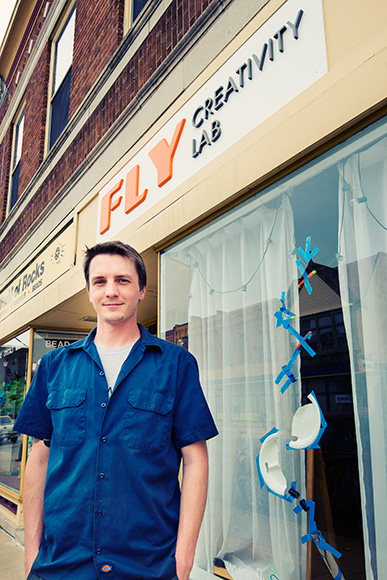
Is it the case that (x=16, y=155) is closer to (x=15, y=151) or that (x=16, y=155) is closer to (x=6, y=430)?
(x=15, y=151)

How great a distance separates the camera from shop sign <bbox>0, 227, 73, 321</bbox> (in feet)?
18.3

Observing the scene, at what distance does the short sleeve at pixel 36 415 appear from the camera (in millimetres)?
1765

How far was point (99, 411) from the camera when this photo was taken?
1620 mm

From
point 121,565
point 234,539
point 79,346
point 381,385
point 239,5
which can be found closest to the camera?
point 121,565

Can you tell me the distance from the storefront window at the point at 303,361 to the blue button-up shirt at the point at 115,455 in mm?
Answer: 788

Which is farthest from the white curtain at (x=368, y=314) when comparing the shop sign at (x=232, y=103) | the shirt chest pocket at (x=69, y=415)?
the shirt chest pocket at (x=69, y=415)

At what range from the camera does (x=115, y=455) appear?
61.2 inches

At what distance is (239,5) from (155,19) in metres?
1.39

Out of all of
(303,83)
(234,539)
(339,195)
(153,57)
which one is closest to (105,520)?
(234,539)

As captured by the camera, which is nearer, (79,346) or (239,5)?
(79,346)

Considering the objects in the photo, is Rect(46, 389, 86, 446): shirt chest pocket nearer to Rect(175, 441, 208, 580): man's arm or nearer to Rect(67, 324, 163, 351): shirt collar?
Rect(67, 324, 163, 351): shirt collar

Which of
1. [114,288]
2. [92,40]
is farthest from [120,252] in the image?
[92,40]

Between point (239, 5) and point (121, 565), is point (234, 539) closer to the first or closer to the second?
point (121, 565)

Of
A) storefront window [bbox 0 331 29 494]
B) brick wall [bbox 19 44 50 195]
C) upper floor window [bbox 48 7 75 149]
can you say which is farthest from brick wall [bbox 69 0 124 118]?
storefront window [bbox 0 331 29 494]
